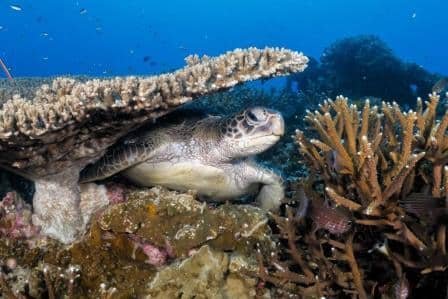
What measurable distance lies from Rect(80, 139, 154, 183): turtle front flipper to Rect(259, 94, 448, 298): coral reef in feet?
5.09

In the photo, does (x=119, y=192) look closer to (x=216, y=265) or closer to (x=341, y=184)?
(x=216, y=265)

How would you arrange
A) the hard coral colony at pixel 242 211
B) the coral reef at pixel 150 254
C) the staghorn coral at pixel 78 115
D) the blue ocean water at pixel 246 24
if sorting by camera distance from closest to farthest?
the hard coral colony at pixel 242 211, the staghorn coral at pixel 78 115, the coral reef at pixel 150 254, the blue ocean water at pixel 246 24

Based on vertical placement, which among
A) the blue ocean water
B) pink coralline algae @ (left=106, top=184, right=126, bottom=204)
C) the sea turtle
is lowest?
pink coralline algae @ (left=106, top=184, right=126, bottom=204)

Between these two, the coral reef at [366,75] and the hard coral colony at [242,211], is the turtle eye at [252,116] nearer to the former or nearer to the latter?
the hard coral colony at [242,211]

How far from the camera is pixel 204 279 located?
248 cm

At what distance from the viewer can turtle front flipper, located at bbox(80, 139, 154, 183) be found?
336cm

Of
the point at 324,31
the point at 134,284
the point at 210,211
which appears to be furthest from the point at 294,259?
the point at 324,31

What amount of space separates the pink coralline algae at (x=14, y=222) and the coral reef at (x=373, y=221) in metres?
1.77

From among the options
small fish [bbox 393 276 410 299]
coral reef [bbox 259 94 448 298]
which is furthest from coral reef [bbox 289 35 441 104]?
small fish [bbox 393 276 410 299]

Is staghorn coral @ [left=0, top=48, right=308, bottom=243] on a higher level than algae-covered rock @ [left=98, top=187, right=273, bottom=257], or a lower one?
higher

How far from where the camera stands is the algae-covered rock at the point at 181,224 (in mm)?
2664

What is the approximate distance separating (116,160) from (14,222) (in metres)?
0.98

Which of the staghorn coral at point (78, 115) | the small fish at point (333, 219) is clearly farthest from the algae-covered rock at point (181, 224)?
the small fish at point (333, 219)

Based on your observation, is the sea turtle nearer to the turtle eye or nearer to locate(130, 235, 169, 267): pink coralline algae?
the turtle eye
